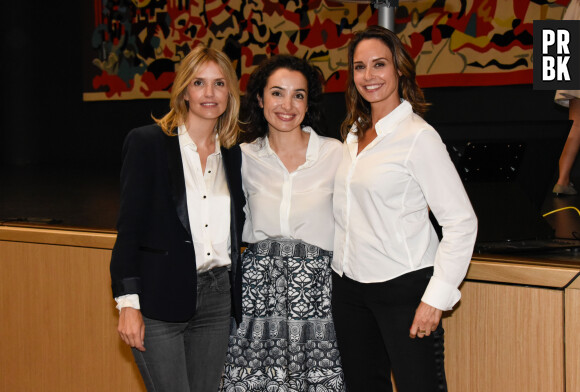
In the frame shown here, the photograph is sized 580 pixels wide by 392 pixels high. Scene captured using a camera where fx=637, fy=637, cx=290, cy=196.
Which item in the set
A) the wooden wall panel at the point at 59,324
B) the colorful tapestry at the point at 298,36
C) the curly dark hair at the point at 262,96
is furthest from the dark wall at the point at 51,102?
the curly dark hair at the point at 262,96

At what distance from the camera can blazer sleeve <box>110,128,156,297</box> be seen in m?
1.62

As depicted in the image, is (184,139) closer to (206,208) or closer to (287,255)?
(206,208)

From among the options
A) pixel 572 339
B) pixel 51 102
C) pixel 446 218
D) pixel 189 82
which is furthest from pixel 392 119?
pixel 51 102

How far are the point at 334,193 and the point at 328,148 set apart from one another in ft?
0.61

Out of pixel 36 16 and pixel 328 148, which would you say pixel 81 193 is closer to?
pixel 328 148

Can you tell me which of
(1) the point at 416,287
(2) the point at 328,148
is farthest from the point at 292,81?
(1) the point at 416,287

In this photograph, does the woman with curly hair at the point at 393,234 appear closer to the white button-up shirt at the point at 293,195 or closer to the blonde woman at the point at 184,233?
the white button-up shirt at the point at 293,195

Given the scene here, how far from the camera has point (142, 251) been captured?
5.47ft

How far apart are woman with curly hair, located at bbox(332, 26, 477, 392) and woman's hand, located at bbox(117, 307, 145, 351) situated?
0.52 meters

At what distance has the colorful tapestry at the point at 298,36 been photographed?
4648 millimetres

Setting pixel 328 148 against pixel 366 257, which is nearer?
pixel 366 257

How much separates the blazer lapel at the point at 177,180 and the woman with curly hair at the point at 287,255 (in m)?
0.25

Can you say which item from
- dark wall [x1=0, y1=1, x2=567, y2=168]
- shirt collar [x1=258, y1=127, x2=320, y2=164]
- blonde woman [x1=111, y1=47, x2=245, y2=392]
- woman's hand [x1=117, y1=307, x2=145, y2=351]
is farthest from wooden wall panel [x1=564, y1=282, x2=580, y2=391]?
dark wall [x1=0, y1=1, x2=567, y2=168]

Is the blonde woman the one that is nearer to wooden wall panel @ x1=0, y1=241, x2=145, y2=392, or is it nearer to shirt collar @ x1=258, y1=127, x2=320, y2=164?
shirt collar @ x1=258, y1=127, x2=320, y2=164
